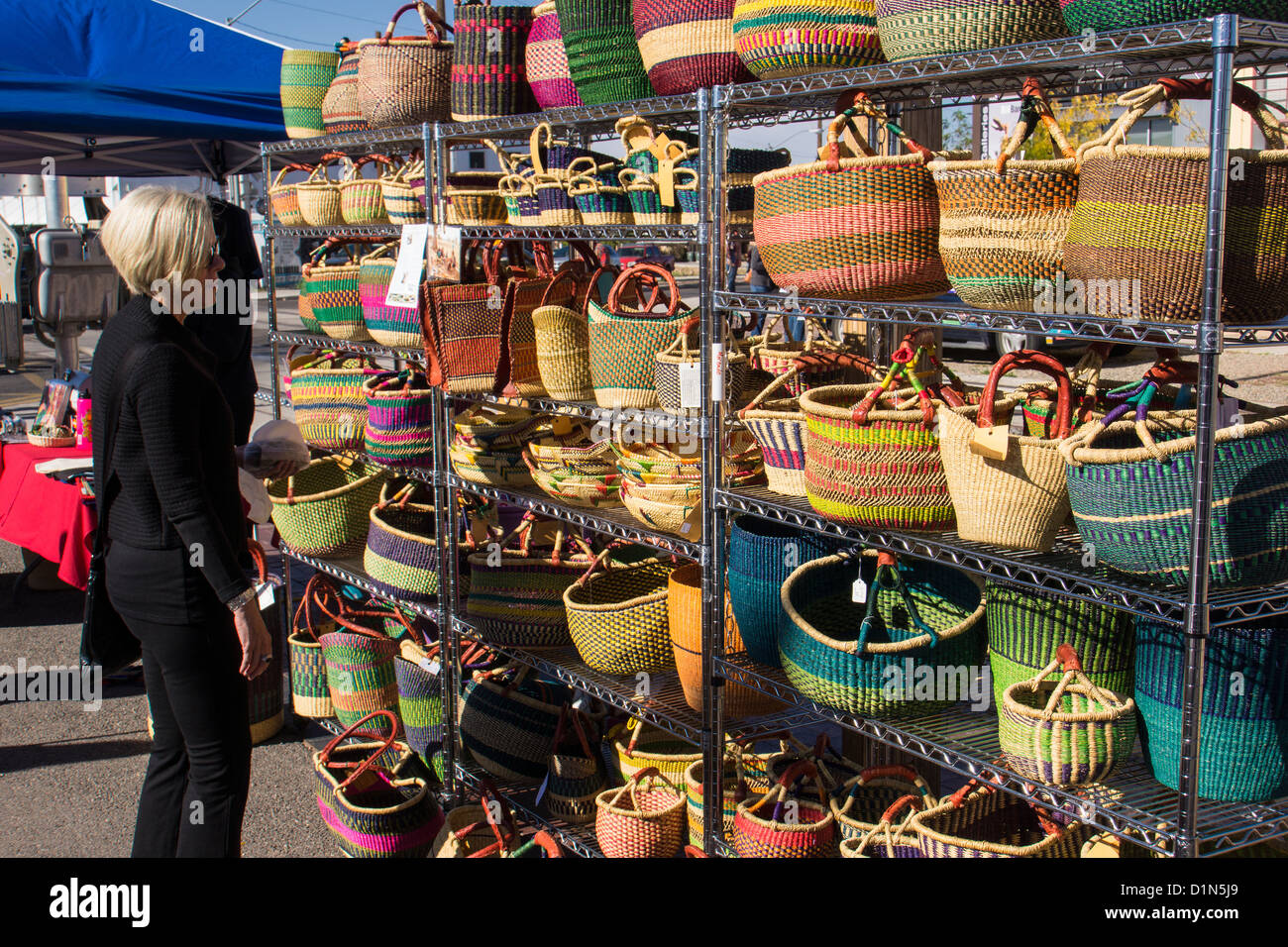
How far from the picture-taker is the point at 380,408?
4.04 meters

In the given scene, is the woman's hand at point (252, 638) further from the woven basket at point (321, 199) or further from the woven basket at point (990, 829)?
the woven basket at point (321, 199)

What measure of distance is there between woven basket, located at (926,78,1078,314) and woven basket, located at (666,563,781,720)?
1151 millimetres

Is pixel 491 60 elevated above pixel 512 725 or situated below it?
above

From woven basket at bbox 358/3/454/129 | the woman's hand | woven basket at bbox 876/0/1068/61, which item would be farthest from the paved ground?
woven basket at bbox 876/0/1068/61

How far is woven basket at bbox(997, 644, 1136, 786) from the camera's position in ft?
7.04

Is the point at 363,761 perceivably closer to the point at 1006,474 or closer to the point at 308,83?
the point at 1006,474

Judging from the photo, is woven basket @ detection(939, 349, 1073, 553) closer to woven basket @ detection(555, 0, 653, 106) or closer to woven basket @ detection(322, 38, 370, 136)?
woven basket @ detection(555, 0, 653, 106)

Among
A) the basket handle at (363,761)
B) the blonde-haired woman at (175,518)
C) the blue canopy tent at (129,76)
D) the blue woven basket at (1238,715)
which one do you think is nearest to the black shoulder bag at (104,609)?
the blonde-haired woman at (175,518)

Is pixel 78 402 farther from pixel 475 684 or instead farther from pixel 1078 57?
pixel 1078 57

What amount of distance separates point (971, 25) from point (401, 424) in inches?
94.4

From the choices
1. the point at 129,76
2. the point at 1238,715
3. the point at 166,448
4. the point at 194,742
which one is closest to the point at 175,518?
the point at 166,448

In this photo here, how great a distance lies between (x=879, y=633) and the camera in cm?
296

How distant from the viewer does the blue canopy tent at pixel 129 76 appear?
6109 millimetres
